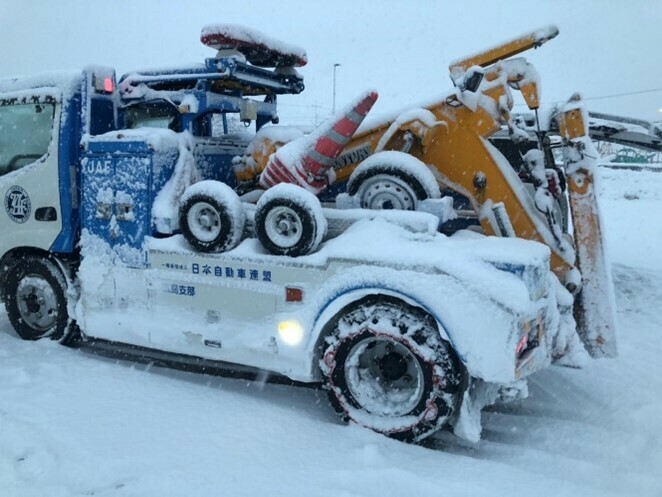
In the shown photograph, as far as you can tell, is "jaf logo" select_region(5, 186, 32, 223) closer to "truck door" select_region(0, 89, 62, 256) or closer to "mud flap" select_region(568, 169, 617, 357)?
"truck door" select_region(0, 89, 62, 256)

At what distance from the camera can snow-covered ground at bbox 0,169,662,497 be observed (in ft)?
11.0

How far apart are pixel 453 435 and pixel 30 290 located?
4.09 m

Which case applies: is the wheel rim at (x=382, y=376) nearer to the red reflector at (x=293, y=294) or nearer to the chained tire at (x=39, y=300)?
the red reflector at (x=293, y=294)

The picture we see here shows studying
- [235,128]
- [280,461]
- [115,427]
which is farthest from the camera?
[235,128]

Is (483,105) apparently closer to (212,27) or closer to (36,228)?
(212,27)

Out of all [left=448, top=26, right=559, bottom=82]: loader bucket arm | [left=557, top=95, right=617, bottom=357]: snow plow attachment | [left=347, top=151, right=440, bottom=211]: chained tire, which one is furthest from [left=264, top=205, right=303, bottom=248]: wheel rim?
[left=557, top=95, right=617, bottom=357]: snow plow attachment

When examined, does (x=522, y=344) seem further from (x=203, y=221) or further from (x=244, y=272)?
(x=203, y=221)

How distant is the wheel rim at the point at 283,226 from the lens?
4249mm

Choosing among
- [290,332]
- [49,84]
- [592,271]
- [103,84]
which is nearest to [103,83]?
[103,84]

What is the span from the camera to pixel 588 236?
456 cm

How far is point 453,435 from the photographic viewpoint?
13.9 ft

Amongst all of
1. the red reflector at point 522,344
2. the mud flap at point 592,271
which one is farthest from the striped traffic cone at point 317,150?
the red reflector at point 522,344

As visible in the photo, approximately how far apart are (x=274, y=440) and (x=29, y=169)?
3487 mm

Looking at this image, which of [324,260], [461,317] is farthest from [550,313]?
[324,260]
